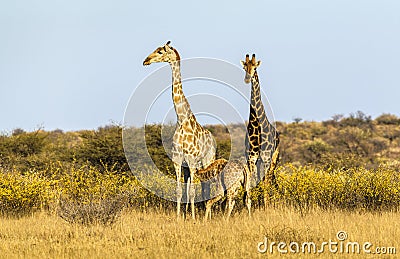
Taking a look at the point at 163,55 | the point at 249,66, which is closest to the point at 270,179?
the point at 249,66

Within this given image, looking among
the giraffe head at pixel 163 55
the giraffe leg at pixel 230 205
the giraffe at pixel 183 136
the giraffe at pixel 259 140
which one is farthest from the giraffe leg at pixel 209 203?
the giraffe head at pixel 163 55

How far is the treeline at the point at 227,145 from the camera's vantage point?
21.7m

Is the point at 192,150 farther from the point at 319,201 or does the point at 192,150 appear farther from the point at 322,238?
the point at 322,238

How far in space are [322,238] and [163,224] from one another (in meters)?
3.07

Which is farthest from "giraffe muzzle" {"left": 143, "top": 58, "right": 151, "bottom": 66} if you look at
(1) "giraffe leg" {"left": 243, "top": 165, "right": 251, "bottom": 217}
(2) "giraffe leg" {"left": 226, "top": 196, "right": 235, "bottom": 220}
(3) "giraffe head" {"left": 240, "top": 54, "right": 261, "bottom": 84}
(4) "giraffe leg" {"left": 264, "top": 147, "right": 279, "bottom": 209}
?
(4) "giraffe leg" {"left": 264, "top": 147, "right": 279, "bottom": 209}

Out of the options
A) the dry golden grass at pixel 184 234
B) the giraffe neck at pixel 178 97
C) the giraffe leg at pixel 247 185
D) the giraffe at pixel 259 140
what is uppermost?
the giraffe neck at pixel 178 97

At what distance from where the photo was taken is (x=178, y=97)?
1243 cm

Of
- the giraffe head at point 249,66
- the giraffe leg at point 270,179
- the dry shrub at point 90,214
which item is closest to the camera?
the dry shrub at point 90,214

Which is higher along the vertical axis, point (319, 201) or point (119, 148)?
point (119, 148)

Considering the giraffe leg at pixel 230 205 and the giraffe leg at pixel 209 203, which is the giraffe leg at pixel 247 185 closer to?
the giraffe leg at pixel 230 205

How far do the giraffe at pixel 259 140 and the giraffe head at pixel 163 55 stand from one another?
57.2 inches

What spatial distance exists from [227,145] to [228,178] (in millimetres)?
14165

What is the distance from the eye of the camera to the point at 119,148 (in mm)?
21984

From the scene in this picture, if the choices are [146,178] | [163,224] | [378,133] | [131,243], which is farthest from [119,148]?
[378,133]
